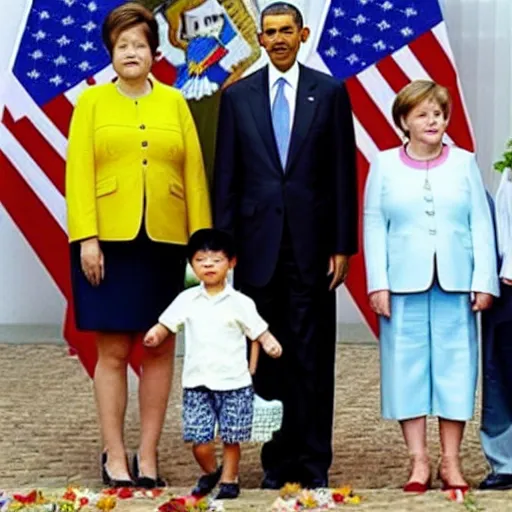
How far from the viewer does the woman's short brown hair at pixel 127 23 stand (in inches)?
272

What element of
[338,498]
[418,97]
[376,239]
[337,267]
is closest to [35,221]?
[337,267]

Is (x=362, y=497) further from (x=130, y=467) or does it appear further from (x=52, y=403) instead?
(x=52, y=403)

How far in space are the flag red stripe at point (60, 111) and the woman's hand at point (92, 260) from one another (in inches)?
102

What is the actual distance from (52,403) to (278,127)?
2871 millimetres

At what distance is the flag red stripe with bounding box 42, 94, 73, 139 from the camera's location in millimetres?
9414

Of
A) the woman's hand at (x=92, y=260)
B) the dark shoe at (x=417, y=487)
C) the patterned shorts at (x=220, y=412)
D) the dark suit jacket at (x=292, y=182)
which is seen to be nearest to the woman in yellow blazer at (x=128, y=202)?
the woman's hand at (x=92, y=260)

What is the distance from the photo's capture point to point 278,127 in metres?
6.95

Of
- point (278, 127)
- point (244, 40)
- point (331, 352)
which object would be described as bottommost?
point (331, 352)

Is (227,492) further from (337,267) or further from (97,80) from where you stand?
(97,80)

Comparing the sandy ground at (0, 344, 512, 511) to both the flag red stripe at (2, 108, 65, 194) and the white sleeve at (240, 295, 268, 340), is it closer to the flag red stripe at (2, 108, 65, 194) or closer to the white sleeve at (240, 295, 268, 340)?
the white sleeve at (240, 295, 268, 340)

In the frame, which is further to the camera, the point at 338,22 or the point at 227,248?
the point at 338,22

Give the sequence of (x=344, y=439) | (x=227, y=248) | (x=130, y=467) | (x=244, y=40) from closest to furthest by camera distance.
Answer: (x=227, y=248) → (x=130, y=467) → (x=344, y=439) → (x=244, y=40)

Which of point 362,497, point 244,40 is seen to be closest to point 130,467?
point 362,497

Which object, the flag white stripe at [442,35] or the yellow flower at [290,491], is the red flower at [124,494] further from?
the flag white stripe at [442,35]
